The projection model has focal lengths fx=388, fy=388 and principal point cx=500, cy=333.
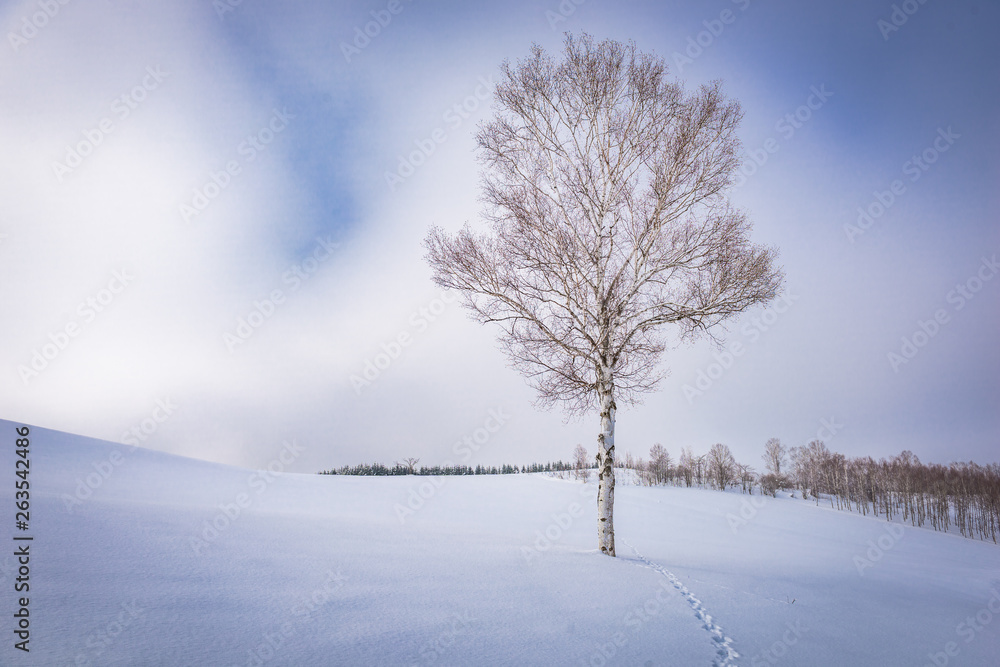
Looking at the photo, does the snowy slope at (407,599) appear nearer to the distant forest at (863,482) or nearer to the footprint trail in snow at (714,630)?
the footprint trail in snow at (714,630)

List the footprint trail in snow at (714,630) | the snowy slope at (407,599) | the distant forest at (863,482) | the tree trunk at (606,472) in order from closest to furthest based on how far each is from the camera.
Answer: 1. the snowy slope at (407,599)
2. the footprint trail in snow at (714,630)
3. the tree trunk at (606,472)
4. the distant forest at (863,482)

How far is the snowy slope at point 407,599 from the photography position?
2744mm

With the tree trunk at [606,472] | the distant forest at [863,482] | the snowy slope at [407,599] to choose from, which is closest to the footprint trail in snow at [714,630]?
the snowy slope at [407,599]

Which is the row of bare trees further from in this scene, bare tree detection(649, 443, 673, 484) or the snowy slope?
the snowy slope

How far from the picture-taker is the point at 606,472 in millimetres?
7211

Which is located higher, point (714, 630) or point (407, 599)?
point (407, 599)

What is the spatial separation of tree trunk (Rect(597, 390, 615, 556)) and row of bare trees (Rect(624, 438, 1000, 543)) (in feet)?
153

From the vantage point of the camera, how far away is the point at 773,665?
136 inches

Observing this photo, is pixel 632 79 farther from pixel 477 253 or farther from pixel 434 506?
pixel 434 506

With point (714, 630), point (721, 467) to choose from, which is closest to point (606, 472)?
point (714, 630)

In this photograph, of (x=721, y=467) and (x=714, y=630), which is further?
(x=721, y=467)

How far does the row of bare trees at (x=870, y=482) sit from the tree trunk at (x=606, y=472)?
153 ft

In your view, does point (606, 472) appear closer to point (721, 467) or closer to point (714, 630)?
point (714, 630)

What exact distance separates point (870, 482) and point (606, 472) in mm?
66686
